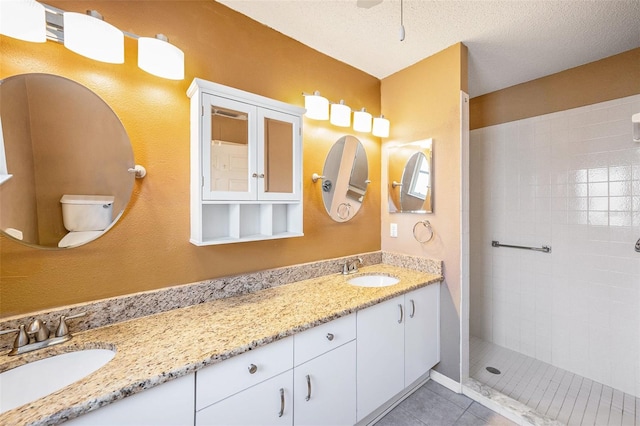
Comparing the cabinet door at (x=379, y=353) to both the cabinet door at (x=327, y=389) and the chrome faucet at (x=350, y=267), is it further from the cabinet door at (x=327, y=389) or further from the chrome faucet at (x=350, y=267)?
the chrome faucet at (x=350, y=267)

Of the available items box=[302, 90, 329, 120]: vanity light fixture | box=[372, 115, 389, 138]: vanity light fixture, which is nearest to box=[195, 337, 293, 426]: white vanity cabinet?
box=[302, 90, 329, 120]: vanity light fixture

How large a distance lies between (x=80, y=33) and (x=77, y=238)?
32.0 inches

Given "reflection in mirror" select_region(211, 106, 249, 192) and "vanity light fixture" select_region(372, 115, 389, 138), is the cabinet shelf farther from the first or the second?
"vanity light fixture" select_region(372, 115, 389, 138)

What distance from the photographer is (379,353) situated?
5.02 ft

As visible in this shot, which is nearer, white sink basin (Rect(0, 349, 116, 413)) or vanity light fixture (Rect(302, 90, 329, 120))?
white sink basin (Rect(0, 349, 116, 413))

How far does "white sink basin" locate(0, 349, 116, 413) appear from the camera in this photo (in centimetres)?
85

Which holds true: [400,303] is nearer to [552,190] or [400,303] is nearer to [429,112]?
[429,112]

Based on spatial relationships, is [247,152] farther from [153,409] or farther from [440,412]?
[440,412]

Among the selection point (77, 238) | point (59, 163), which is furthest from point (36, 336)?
point (59, 163)

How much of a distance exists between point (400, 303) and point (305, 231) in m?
0.78

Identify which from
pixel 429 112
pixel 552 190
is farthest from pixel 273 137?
pixel 552 190

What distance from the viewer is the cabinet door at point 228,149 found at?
1274 mm

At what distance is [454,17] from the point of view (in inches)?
62.4

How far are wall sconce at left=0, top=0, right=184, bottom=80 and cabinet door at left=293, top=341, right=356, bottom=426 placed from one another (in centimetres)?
153
